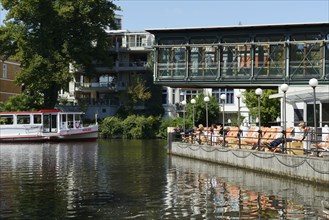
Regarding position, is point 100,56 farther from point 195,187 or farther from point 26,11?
point 195,187

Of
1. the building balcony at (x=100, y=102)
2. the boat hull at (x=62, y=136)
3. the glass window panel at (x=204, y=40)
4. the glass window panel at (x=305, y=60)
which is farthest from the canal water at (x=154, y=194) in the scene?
the building balcony at (x=100, y=102)

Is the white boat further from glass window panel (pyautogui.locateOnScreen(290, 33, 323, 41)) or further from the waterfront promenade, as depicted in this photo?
the waterfront promenade

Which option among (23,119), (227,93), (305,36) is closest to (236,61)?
(305,36)

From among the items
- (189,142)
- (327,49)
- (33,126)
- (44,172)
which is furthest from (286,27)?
(33,126)

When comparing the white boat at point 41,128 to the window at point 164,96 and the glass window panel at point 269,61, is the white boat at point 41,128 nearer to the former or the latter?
the window at point 164,96

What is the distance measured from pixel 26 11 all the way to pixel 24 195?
49.4 meters

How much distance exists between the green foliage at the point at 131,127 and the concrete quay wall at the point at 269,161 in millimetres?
34636

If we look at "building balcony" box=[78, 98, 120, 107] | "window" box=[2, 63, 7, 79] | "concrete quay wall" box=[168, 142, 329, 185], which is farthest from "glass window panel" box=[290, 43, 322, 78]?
"window" box=[2, 63, 7, 79]

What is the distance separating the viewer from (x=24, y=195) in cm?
1833

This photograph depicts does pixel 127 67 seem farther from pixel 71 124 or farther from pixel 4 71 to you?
pixel 71 124

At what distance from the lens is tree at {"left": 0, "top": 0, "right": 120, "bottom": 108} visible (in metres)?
64.1

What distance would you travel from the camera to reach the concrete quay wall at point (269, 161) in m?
20.0

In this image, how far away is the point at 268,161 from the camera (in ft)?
78.4

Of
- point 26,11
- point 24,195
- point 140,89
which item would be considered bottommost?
point 24,195
